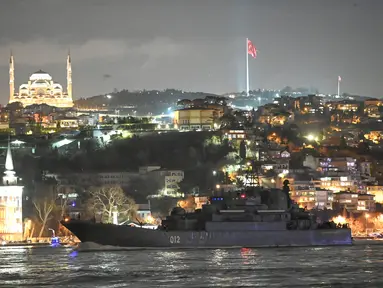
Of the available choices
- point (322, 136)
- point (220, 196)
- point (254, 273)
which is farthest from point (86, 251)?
point (322, 136)

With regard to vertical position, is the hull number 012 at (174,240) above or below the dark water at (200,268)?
above

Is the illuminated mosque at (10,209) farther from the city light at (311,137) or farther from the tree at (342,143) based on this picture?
the city light at (311,137)

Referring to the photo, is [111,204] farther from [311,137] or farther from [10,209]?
[311,137]

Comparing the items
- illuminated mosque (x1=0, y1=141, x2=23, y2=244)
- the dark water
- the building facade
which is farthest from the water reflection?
the building facade

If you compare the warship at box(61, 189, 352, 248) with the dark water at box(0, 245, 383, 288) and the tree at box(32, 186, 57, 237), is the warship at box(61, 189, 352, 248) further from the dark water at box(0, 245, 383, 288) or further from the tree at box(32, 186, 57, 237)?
the tree at box(32, 186, 57, 237)

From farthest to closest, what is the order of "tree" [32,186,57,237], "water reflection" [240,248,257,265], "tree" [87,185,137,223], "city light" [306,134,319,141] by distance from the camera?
"city light" [306,134,319,141], "tree" [32,186,57,237], "tree" [87,185,137,223], "water reflection" [240,248,257,265]

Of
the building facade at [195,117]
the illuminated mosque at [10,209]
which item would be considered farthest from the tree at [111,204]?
the building facade at [195,117]
